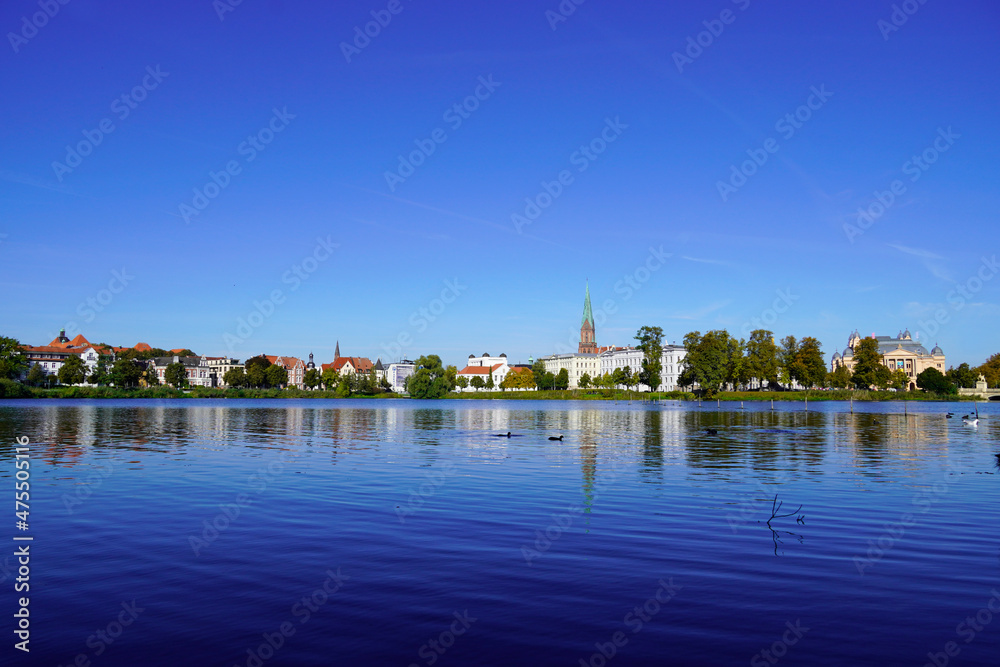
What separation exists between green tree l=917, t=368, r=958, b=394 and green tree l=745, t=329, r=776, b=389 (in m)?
43.6

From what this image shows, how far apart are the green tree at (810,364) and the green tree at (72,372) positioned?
16806 cm

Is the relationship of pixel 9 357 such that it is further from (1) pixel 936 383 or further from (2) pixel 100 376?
(1) pixel 936 383

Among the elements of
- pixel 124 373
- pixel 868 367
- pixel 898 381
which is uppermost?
pixel 868 367

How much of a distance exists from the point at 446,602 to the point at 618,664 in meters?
3.14

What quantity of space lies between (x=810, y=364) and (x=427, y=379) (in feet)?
286

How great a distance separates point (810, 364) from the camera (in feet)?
490

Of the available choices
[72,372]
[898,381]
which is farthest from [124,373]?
[898,381]

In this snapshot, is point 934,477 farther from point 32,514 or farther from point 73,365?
point 73,365

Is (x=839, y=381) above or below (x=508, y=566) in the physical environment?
above

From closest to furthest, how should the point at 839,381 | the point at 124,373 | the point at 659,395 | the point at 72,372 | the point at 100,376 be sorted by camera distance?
the point at 659,395 → the point at 839,381 → the point at 124,373 → the point at 72,372 → the point at 100,376

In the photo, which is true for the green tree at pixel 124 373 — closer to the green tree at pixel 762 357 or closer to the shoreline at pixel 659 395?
the shoreline at pixel 659 395

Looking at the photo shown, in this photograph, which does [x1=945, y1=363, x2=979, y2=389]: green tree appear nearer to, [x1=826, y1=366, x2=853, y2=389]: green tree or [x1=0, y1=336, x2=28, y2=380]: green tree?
[x1=826, y1=366, x2=853, y2=389]: green tree

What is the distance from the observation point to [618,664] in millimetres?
8797

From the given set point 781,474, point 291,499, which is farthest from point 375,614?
point 781,474
